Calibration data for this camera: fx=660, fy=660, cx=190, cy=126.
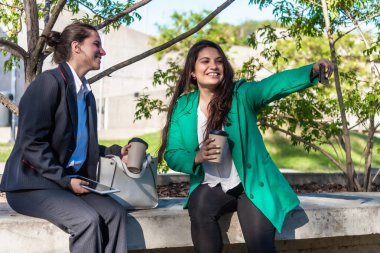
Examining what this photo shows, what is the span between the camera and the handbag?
358cm

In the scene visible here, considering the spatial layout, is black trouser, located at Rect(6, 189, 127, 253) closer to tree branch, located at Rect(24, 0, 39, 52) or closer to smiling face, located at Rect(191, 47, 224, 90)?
smiling face, located at Rect(191, 47, 224, 90)

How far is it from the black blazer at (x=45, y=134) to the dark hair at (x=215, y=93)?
2.33 ft

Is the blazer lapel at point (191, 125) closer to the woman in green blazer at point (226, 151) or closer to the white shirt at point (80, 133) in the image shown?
the woman in green blazer at point (226, 151)

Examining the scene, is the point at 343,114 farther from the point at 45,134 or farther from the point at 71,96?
the point at 45,134

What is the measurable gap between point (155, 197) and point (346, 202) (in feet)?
4.53

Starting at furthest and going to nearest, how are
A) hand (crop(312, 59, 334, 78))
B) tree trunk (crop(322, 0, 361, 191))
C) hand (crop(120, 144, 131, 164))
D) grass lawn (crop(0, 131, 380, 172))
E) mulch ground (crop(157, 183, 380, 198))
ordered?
grass lawn (crop(0, 131, 380, 172)) < mulch ground (crop(157, 183, 380, 198)) < tree trunk (crop(322, 0, 361, 191)) < hand (crop(120, 144, 131, 164)) < hand (crop(312, 59, 334, 78))

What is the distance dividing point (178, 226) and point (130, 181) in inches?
15.0

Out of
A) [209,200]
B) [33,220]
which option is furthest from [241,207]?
[33,220]

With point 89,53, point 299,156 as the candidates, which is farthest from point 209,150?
point 299,156

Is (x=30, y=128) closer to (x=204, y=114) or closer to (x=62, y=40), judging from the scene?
(x=62, y=40)

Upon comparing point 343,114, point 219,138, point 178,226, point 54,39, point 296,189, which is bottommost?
point 296,189

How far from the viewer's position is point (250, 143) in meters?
3.68

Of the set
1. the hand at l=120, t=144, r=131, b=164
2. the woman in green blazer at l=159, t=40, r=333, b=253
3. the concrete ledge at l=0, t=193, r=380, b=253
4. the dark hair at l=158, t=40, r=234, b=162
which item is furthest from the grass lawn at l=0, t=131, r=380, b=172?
the hand at l=120, t=144, r=131, b=164

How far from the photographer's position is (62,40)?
11.8ft
